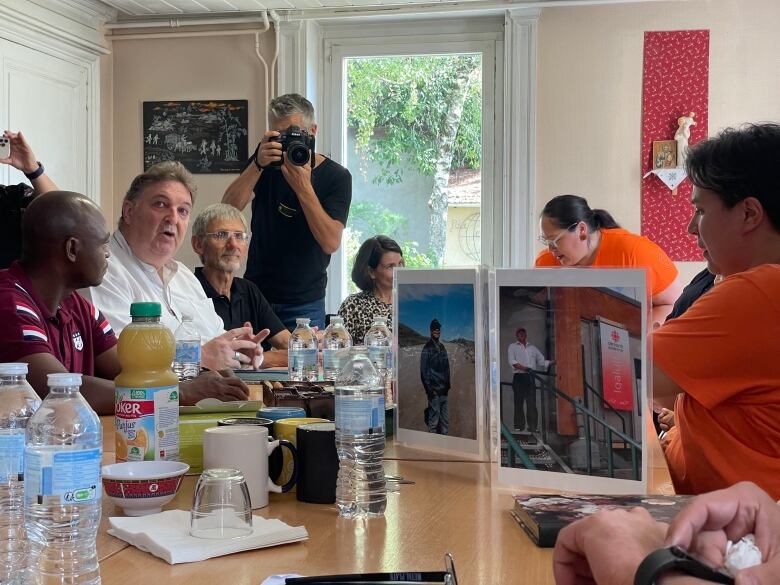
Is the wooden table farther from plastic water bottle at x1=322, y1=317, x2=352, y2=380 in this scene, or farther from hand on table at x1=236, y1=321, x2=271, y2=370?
hand on table at x1=236, y1=321, x2=271, y2=370

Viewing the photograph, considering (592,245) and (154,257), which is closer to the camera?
(154,257)

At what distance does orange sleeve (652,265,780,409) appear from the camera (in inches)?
56.7

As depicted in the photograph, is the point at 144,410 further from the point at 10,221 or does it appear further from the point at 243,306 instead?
the point at 243,306

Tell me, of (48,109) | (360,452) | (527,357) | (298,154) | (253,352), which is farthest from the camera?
(48,109)

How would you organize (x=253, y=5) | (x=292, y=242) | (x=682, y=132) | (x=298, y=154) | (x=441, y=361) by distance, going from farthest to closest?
(x=253, y=5)
(x=682, y=132)
(x=292, y=242)
(x=298, y=154)
(x=441, y=361)

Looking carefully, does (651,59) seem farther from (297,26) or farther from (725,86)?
(297,26)

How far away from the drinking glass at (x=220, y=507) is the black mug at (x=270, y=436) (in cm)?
21

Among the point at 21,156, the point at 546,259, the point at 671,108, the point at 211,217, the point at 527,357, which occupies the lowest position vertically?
the point at 527,357

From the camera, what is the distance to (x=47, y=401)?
1063 millimetres

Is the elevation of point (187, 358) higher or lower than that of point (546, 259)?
lower

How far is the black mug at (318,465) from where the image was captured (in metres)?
1.30

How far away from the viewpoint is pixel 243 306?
360 cm

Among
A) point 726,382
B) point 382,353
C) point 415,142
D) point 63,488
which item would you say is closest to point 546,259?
point 415,142

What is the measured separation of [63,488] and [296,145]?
2948mm
